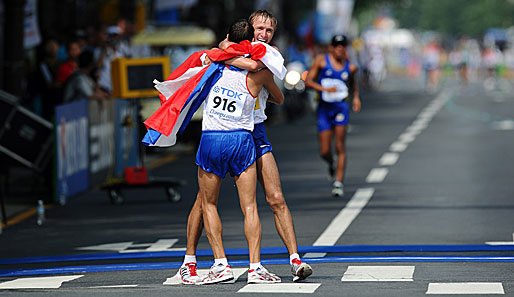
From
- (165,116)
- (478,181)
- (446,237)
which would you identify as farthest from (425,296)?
(478,181)

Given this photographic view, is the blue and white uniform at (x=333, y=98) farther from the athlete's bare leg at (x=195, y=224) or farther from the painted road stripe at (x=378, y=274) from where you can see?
the athlete's bare leg at (x=195, y=224)

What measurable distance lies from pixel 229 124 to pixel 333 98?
21.9 ft

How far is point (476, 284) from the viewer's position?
8.59 metres

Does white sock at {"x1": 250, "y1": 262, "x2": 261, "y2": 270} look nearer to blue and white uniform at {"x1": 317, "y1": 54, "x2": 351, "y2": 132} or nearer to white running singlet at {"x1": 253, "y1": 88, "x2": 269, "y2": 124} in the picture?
white running singlet at {"x1": 253, "y1": 88, "x2": 269, "y2": 124}

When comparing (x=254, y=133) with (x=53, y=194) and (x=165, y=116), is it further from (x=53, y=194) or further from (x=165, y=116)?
(x=53, y=194)

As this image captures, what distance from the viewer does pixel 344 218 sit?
1298 cm

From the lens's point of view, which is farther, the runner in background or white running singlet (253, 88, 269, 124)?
the runner in background

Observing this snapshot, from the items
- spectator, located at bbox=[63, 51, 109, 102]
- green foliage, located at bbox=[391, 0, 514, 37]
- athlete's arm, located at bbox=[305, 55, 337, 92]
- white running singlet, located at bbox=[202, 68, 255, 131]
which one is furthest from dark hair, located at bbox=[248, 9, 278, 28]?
green foliage, located at bbox=[391, 0, 514, 37]

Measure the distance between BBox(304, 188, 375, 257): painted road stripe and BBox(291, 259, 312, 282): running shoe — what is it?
62.9 inches

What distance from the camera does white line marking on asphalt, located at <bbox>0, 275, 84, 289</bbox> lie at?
8.94 metres

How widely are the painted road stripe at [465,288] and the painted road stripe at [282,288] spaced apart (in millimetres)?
729

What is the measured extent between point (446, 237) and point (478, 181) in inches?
208

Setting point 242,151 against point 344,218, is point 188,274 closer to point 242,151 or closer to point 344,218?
point 242,151

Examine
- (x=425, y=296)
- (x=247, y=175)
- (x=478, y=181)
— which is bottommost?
(x=478, y=181)
